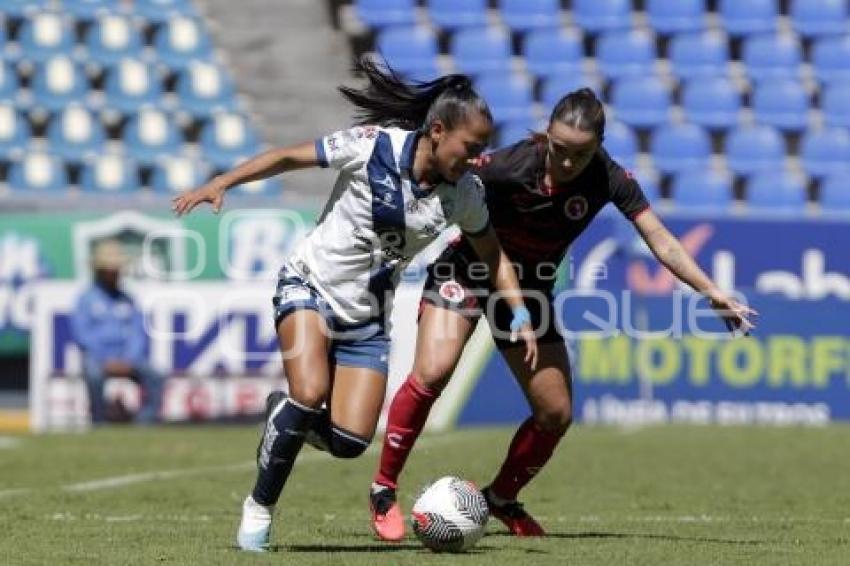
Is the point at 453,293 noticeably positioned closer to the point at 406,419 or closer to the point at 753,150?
the point at 406,419

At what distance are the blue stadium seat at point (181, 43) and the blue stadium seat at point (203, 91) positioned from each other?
5.4 inches

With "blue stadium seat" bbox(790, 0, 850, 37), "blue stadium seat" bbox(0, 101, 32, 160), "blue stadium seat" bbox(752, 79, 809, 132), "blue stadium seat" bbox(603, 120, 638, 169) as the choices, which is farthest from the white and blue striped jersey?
"blue stadium seat" bbox(790, 0, 850, 37)

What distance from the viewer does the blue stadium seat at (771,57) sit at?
23.5 m

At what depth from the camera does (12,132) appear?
21000mm

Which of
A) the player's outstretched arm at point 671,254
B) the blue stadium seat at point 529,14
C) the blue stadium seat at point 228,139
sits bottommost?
the blue stadium seat at point 228,139

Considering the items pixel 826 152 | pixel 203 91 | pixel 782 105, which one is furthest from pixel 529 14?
pixel 203 91

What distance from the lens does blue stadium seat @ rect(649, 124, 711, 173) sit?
22125 mm

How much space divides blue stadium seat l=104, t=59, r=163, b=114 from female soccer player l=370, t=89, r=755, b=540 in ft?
45.0

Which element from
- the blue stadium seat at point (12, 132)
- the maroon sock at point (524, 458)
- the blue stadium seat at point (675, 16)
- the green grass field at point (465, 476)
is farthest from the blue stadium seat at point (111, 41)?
the maroon sock at point (524, 458)

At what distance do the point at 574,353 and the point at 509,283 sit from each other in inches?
387

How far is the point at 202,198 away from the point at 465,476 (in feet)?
17.0

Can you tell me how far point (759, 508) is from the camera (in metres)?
10.4

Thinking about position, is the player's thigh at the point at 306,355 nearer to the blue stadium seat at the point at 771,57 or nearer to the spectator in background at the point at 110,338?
the spectator in background at the point at 110,338

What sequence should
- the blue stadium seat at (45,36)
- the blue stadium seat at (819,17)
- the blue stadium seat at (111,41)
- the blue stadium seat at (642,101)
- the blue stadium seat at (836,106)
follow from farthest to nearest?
the blue stadium seat at (819,17) < the blue stadium seat at (836,106) < the blue stadium seat at (642,101) < the blue stadium seat at (111,41) < the blue stadium seat at (45,36)
